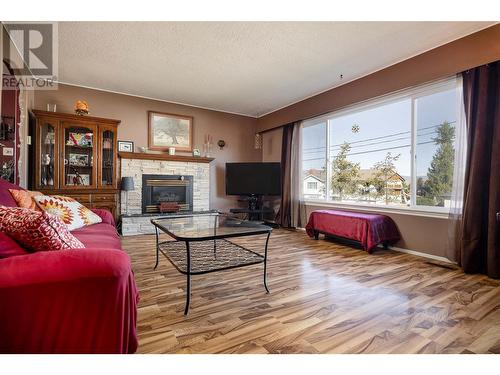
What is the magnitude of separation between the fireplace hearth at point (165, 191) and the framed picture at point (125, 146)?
0.56 metres

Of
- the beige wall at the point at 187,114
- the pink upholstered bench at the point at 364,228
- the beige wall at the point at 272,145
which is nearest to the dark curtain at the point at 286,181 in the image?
the beige wall at the point at 272,145

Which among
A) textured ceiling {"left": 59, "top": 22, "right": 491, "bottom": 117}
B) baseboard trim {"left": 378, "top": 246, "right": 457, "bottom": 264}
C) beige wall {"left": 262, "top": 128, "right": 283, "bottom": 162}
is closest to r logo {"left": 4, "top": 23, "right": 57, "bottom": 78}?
textured ceiling {"left": 59, "top": 22, "right": 491, "bottom": 117}

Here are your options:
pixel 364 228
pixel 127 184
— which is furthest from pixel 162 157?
pixel 364 228

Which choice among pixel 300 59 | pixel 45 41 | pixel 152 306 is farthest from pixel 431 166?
pixel 45 41

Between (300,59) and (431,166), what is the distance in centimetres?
215

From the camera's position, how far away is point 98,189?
408 centimetres

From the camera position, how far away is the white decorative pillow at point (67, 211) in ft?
7.14

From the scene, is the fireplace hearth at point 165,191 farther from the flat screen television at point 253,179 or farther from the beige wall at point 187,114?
the flat screen television at point 253,179

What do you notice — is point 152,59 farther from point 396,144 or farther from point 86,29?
→ point 396,144

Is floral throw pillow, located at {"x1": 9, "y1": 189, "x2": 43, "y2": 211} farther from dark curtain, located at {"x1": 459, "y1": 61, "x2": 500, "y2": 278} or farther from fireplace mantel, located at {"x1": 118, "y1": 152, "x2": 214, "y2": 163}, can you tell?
dark curtain, located at {"x1": 459, "y1": 61, "x2": 500, "y2": 278}

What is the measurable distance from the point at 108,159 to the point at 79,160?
41 cm

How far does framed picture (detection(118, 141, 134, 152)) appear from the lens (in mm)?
4523

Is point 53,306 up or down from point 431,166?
down

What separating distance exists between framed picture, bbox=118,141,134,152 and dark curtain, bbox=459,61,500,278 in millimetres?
4951
